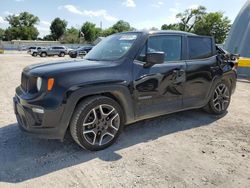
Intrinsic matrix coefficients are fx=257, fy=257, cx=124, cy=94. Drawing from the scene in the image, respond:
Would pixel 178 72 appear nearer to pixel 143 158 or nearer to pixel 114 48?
pixel 114 48

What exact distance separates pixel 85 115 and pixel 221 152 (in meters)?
2.11

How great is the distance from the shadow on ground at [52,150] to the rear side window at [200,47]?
1.34 meters

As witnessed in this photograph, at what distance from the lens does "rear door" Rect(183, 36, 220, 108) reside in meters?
4.82

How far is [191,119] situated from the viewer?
5355mm

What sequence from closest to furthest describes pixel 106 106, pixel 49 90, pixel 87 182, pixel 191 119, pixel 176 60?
pixel 87 182, pixel 49 90, pixel 106 106, pixel 176 60, pixel 191 119

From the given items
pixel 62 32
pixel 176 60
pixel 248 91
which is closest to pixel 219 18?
pixel 62 32

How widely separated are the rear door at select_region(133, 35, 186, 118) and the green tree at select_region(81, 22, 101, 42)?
87.1 m

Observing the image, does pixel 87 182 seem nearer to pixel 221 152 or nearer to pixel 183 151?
pixel 183 151

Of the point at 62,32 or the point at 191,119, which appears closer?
the point at 191,119

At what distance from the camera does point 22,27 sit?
9488 cm

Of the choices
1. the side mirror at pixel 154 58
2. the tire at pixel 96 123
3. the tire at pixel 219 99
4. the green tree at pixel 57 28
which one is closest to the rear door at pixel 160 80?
the side mirror at pixel 154 58

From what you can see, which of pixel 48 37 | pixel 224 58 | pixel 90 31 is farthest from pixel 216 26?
pixel 224 58

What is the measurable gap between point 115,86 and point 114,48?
977mm

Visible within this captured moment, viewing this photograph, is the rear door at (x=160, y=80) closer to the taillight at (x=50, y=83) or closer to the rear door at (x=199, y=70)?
the rear door at (x=199, y=70)
